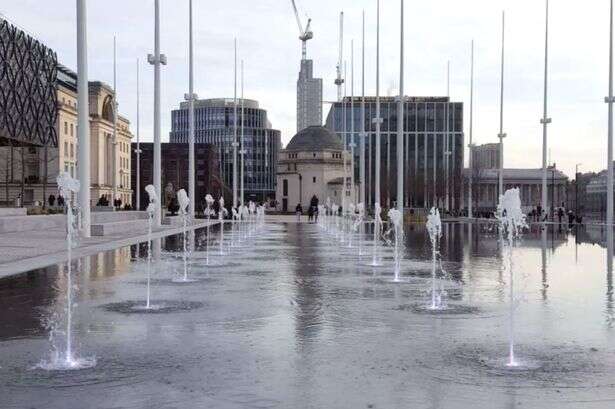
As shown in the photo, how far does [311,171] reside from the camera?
10169 centimetres

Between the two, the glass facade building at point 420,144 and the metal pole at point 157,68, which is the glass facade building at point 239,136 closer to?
the glass facade building at point 420,144

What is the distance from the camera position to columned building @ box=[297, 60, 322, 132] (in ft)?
364

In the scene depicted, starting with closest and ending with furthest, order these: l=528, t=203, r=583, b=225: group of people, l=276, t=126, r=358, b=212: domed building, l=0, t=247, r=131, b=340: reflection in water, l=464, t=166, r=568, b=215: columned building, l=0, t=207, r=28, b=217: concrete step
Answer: l=0, t=247, r=131, b=340: reflection in water
l=0, t=207, r=28, b=217: concrete step
l=528, t=203, r=583, b=225: group of people
l=276, t=126, r=358, b=212: domed building
l=464, t=166, r=568, b=215: columned building

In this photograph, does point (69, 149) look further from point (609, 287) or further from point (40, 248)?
point (609, 287)

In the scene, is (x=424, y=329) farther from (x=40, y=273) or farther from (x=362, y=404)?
(x=40, y=273)

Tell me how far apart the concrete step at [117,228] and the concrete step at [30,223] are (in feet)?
11.9

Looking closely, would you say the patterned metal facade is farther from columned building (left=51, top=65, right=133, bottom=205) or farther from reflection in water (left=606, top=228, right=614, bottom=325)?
reflection in water (left=606, top=228, right=614, bottom=325)

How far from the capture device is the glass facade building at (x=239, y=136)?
10775 centimetres

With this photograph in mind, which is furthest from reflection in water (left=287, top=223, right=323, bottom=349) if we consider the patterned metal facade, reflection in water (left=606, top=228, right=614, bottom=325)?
the patterned metal facade

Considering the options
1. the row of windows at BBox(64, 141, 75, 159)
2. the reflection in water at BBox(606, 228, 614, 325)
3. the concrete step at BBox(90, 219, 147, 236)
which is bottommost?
the reflection in water at BBox(606, 228, 614, 325)

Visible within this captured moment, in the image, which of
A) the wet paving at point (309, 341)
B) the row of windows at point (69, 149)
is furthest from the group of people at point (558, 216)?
the row of windows at point (69, 149)

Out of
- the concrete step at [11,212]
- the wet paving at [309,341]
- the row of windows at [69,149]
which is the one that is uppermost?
the row of windows at [69,149]

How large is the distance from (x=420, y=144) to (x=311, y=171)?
15.7m

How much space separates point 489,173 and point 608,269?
9714 centimetres
